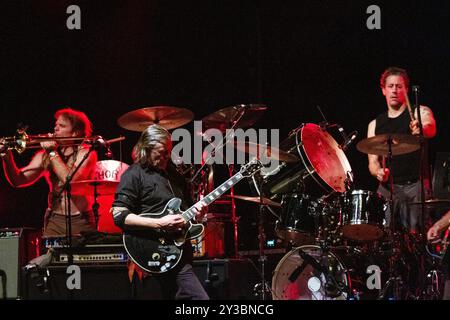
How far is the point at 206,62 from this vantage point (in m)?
9.26

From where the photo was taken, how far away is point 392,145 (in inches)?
275

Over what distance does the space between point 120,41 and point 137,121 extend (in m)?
2.11

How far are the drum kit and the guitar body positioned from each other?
4.61ft

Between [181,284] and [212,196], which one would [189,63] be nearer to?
[212,196]

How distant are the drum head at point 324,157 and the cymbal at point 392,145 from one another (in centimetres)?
39

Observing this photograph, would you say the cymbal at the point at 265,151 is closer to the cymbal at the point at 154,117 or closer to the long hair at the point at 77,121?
the cymbal at the point at 154,117

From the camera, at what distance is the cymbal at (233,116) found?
7.17 metres

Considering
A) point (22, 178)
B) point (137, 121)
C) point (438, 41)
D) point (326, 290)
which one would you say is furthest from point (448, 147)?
point (22, 178)

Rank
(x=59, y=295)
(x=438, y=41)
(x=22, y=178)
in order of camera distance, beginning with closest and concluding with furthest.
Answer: (x=59, y=295) < (x=22, y=178) < (x=438, y=41)

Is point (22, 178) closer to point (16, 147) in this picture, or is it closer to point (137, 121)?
point (16, 147)

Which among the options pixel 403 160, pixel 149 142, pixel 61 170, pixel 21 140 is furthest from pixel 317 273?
pixel 21 140

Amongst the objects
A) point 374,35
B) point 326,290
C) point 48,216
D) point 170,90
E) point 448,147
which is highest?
point 374,35

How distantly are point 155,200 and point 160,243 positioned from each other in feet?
1.19

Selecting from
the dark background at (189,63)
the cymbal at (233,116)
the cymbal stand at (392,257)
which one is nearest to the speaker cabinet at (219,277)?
the cymbal stand at (392,257)
